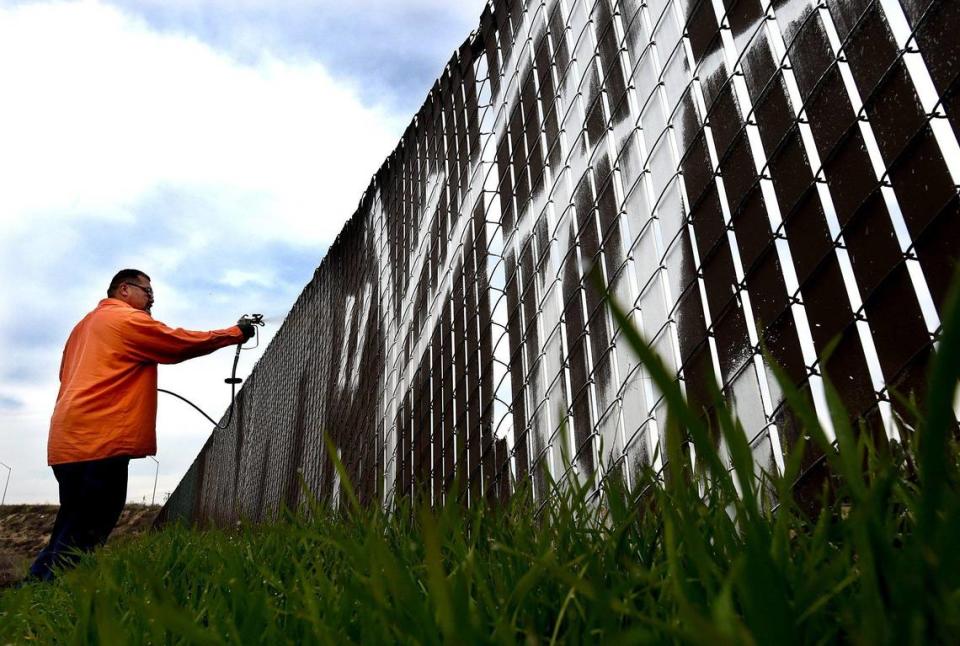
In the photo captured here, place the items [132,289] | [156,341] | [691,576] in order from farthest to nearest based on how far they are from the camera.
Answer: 1. [132,289]
2. [156,341]
3. [691,576]

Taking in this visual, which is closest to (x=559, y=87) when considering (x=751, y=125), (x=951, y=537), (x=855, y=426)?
(x=751, y=125)

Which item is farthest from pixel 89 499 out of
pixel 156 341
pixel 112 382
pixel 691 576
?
pixel 691 576

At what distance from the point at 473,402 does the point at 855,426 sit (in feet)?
5.13

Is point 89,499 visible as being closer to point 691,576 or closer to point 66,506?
point 66,506

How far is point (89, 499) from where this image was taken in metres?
3.71

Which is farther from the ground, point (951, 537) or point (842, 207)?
point (842, 207)

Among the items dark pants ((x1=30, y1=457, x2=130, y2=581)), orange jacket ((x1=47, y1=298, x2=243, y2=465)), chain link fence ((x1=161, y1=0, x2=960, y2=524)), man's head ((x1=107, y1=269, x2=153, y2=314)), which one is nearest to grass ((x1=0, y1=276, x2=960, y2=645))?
chain link fence ((x1=161, y1=0, x2=960, y2=524))

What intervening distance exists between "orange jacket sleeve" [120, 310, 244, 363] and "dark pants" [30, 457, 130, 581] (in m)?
0.58

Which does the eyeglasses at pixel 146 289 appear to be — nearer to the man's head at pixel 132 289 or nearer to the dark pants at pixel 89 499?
the man's head at pixel 132 289

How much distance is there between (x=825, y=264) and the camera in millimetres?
1333

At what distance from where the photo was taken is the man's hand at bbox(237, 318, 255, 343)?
495 cm

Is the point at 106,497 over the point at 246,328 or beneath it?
beneath

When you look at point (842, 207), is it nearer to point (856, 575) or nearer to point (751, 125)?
point (751, 125)

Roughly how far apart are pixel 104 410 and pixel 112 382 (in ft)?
0.56
